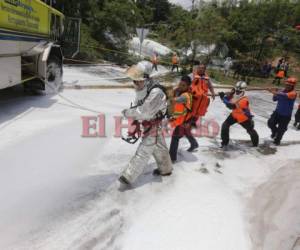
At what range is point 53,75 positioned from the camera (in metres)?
8.57

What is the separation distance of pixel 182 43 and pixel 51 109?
15.5 metres

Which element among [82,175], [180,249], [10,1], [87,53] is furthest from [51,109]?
[87,53]

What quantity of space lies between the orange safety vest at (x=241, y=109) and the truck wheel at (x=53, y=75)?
205 inches

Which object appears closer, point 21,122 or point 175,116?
point 175,116

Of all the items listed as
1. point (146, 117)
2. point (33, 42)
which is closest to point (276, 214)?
point (146, 117)

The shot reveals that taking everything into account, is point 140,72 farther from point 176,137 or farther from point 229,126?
point 229,126

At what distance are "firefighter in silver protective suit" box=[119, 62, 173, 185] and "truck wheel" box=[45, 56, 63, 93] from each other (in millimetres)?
5215

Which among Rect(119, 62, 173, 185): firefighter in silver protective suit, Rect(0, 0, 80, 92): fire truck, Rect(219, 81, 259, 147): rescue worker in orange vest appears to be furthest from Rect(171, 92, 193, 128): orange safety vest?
Rect(0, 0, 80, 92): fire truck

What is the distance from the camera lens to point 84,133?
18.6 ft

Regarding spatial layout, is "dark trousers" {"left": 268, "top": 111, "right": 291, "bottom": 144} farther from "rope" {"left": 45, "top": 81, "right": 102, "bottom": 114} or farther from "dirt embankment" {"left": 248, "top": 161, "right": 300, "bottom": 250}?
"rope" {"left": 45, "top": 81, "right": 102, "bottom": 114}

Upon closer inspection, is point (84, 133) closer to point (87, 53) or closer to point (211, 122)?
point (211, 122)

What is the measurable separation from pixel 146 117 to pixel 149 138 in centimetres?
35

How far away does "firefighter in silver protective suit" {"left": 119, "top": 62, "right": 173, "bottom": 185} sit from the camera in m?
3.48

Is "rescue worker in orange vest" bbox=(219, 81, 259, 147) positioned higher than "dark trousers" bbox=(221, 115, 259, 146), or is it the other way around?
"rescue worker in orange vest" bbox=(219, 81, 259, 147)
